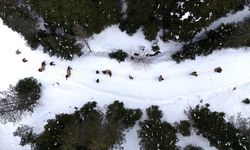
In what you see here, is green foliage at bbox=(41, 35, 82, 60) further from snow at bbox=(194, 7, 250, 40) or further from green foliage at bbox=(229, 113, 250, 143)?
green foliage at bbox=(229, 113, 250, 143)

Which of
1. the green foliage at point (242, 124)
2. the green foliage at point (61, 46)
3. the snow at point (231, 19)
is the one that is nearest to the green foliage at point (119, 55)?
the green foliage at point (61, 46)

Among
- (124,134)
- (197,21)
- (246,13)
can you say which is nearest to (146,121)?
(124,134)

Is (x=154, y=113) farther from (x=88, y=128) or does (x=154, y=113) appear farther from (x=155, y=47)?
(x=88, y=128)

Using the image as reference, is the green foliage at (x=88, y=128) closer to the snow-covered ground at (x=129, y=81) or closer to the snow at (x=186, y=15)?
the snow-covered ground at (x=129, y=81)

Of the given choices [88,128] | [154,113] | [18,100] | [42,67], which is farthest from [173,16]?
[18,100]

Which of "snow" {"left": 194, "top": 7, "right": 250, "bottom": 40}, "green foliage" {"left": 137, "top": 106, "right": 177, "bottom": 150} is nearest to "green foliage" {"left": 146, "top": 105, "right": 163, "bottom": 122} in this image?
"green foliage" {"left": 137, "top": 106, "right": 177, "bottom": 150}

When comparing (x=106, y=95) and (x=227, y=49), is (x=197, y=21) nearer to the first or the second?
(x=227, y=49)
